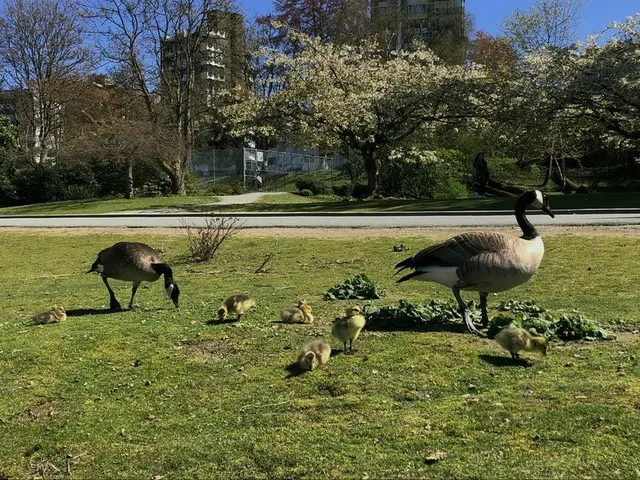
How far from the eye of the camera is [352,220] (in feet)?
79.8

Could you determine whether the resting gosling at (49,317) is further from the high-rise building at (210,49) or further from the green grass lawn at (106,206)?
the high-rise building at (210,49)

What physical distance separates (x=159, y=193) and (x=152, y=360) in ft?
147

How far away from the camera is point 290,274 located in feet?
38.8

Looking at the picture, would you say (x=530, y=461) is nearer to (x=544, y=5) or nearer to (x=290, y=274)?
(x=290, y=274)

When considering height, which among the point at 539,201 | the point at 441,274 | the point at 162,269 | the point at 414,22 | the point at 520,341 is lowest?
the point at 520,341

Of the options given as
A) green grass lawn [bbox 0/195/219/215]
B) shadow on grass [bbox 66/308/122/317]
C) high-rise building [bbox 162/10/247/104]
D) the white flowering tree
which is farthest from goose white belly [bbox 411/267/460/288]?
high-rise building [bbox 162/10/247/104]

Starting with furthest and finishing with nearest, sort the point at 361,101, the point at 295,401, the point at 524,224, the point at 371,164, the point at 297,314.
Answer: the point at 371,164
the point at 361,101
the point at 297,314
the point at 524,224
the point at 295,401

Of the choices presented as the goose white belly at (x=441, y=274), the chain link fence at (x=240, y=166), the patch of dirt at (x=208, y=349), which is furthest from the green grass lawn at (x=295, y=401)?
the chain link fence at (x=240, y=166)

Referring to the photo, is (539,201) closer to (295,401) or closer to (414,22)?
(295,401)

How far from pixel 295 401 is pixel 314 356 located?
64cm

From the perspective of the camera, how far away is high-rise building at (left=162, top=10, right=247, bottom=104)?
147 ft

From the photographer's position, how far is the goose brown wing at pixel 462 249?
5.98 metres

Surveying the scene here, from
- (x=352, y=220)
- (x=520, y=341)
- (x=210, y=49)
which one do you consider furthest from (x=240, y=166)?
(x=520, y=341)

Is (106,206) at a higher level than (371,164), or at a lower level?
lower
